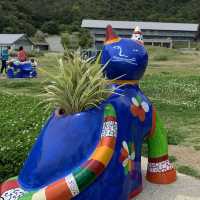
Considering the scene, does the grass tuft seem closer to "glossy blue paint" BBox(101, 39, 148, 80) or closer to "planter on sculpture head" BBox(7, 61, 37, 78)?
"glossy blue paint" BBox(101, 39, 148, 80)

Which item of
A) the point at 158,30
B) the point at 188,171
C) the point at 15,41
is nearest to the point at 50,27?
the point at 158,30

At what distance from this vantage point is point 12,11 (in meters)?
87.4

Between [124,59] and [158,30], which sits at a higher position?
[124,59]

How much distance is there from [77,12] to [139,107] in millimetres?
91468

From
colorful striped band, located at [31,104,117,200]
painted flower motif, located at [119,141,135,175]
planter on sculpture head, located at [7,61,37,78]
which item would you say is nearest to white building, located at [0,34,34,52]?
planter on sculpture head, located at [7,61,37,78]

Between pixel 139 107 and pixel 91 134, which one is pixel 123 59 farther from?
pixel 91 134

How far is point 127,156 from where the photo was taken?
212 inches

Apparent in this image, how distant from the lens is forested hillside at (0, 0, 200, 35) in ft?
285

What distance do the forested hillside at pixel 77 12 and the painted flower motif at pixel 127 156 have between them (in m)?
76.5

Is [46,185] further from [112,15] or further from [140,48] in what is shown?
[112,15]

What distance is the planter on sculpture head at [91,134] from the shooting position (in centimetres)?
481

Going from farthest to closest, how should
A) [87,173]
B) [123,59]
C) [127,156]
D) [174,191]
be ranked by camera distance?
[174,191] → [123,59] → [127,156] → [87,173]

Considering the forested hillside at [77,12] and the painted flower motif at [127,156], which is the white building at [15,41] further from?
the painted flower motif at [127,156]

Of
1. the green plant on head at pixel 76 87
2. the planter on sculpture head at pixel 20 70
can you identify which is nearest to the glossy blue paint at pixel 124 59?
the green plant on head at pixel 76 87
